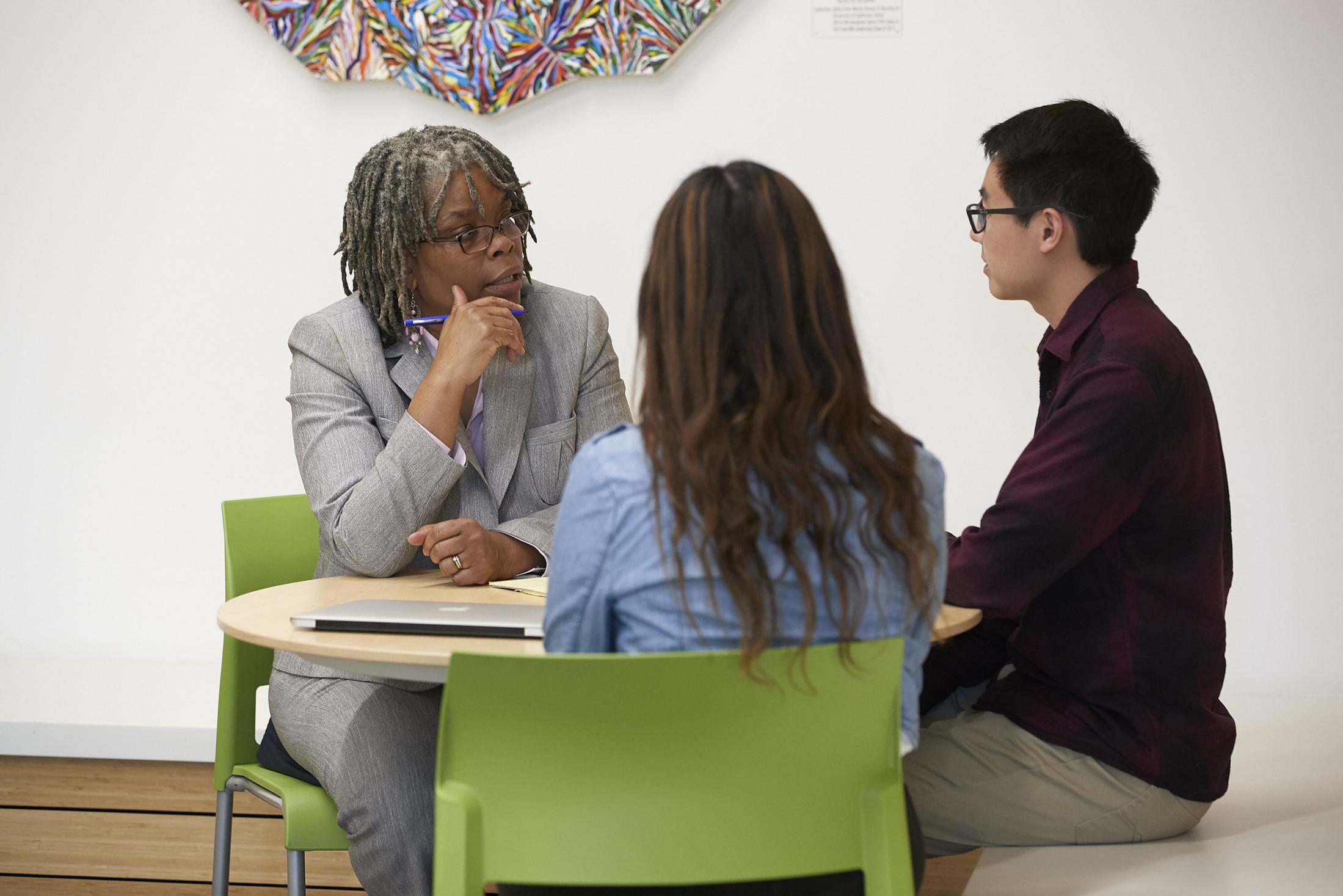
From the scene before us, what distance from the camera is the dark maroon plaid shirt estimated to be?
1631mm

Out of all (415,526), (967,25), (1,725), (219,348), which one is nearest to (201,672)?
(1,725)

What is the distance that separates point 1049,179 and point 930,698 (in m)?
0.80

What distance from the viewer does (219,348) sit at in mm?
3148

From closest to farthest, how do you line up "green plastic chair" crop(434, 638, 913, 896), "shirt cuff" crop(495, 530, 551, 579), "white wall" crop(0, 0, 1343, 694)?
"green plastic chair" crop(434, 638, 913, 896) < "shirt cuff" crop(495, 530, 551, 579) < "white wall" crop(0, 0, 1343, 694)

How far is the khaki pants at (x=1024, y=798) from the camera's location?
1695 mm

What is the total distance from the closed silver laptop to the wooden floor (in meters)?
1.26

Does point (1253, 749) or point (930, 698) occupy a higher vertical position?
point (930, 698)

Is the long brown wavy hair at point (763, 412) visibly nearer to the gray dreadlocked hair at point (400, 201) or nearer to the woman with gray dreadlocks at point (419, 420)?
the woman with gray dreadlocks at point (419, 420)

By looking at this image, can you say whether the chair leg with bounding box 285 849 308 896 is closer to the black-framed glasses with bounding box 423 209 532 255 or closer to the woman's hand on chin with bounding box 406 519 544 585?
the woman's hand on chin with bounding box 406 519 544 585

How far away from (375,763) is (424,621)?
0.42 meters

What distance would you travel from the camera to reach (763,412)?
1.15 m

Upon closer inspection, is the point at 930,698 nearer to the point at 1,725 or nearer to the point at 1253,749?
the point at 1253,749

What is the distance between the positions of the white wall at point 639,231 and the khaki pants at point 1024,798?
4.21 feet

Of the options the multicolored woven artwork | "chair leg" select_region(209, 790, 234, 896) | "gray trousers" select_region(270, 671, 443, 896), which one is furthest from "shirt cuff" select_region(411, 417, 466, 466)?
the multicolored woven artwork
